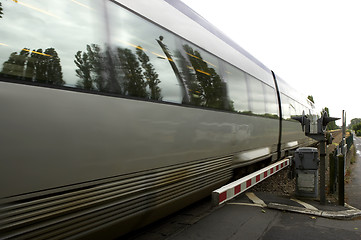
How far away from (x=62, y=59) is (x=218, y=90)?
3.01m

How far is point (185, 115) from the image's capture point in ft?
12.6

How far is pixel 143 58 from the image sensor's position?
10.8 ft

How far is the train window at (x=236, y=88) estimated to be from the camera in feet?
17.9

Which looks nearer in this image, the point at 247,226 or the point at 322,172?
the point at 247,226

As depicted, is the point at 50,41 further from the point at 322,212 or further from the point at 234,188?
the point at 322,212

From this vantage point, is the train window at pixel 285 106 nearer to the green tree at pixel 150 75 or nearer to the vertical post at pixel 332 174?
the vertical post at pixel 332 174

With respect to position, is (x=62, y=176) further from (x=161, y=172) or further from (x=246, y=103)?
(x=246, y=103)

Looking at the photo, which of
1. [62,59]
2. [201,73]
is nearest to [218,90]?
[201,73]

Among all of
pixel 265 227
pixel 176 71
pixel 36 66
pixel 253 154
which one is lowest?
pixel 265 227

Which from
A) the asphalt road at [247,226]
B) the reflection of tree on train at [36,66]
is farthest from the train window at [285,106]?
the reflection of tree on train at [36,66]

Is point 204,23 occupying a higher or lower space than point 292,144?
higher

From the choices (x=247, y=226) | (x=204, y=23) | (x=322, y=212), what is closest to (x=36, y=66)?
(x=204, y=23)

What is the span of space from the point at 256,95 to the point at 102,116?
5060 mm

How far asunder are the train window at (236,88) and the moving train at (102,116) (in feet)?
2.30
